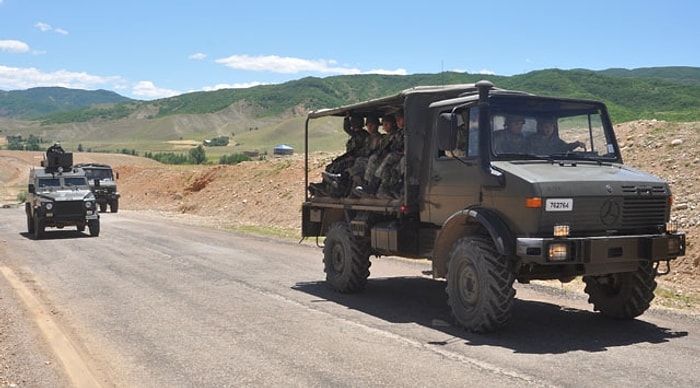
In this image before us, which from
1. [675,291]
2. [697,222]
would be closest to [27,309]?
[675,291]

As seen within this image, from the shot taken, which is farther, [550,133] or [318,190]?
[318,190]

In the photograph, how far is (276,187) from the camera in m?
34.9

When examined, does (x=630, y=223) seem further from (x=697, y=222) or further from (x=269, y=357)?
(x=697, y=222)

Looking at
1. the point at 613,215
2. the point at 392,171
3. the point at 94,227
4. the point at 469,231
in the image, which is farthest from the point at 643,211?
the point at 94,227

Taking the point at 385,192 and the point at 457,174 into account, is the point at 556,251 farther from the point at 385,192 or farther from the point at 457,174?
the point at 385,192

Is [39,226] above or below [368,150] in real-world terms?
below

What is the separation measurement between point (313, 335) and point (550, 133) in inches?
145

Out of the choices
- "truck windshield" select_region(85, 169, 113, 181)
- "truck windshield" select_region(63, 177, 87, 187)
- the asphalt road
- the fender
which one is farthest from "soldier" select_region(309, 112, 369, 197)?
"truck windshield" select_region(85, 169, 113, 181)

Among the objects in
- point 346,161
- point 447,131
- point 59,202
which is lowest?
point 59,202

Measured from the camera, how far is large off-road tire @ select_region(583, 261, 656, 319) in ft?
28.6

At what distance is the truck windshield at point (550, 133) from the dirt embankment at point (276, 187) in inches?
156

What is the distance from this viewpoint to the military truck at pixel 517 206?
782cm

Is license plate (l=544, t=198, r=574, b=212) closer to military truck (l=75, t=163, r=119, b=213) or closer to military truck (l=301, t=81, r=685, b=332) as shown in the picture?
military truck (l=301, t=81, r=685, b=332)

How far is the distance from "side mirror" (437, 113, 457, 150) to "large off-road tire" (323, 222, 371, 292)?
2995mm
